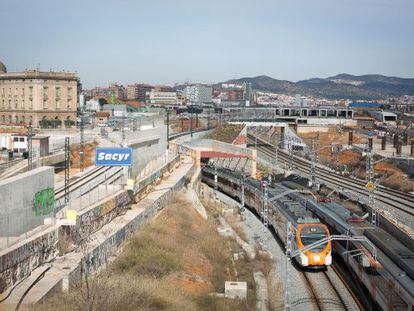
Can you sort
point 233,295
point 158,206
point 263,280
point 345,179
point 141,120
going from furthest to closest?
point 141,120 < point 345,179 < point 158,206 < point 263,280 < point 233,295

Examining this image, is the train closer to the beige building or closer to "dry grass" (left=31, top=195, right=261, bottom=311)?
"dry grass" (left=31, top=195, right=261, bottom=311)

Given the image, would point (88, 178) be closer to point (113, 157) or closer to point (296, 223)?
point (113, 157)

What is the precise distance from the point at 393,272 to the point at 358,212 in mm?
12538

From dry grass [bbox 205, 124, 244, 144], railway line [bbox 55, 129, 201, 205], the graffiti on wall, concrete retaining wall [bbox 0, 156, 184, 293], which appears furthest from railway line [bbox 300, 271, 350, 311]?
dry grass [bbox 205, 124, 244, 144]

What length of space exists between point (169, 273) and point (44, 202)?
4.95m

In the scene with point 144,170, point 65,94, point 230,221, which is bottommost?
point 230,221

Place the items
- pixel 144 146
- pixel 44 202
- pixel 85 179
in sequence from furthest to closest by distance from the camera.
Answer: pixel 144 146 < pixel 85 179 < pixel 44 202

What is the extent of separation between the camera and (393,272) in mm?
17188

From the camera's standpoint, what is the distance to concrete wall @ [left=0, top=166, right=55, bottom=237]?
17141 millimetres

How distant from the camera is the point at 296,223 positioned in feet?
77.8

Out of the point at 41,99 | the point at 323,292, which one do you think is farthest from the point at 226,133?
the point at 323,292

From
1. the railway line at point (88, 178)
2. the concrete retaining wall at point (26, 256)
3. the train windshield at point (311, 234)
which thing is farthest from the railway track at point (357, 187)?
the concrete retaining wall at point (26, 256)

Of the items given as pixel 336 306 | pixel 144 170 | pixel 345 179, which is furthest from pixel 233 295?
pixel 345 179

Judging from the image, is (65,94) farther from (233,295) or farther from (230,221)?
(233,295)
